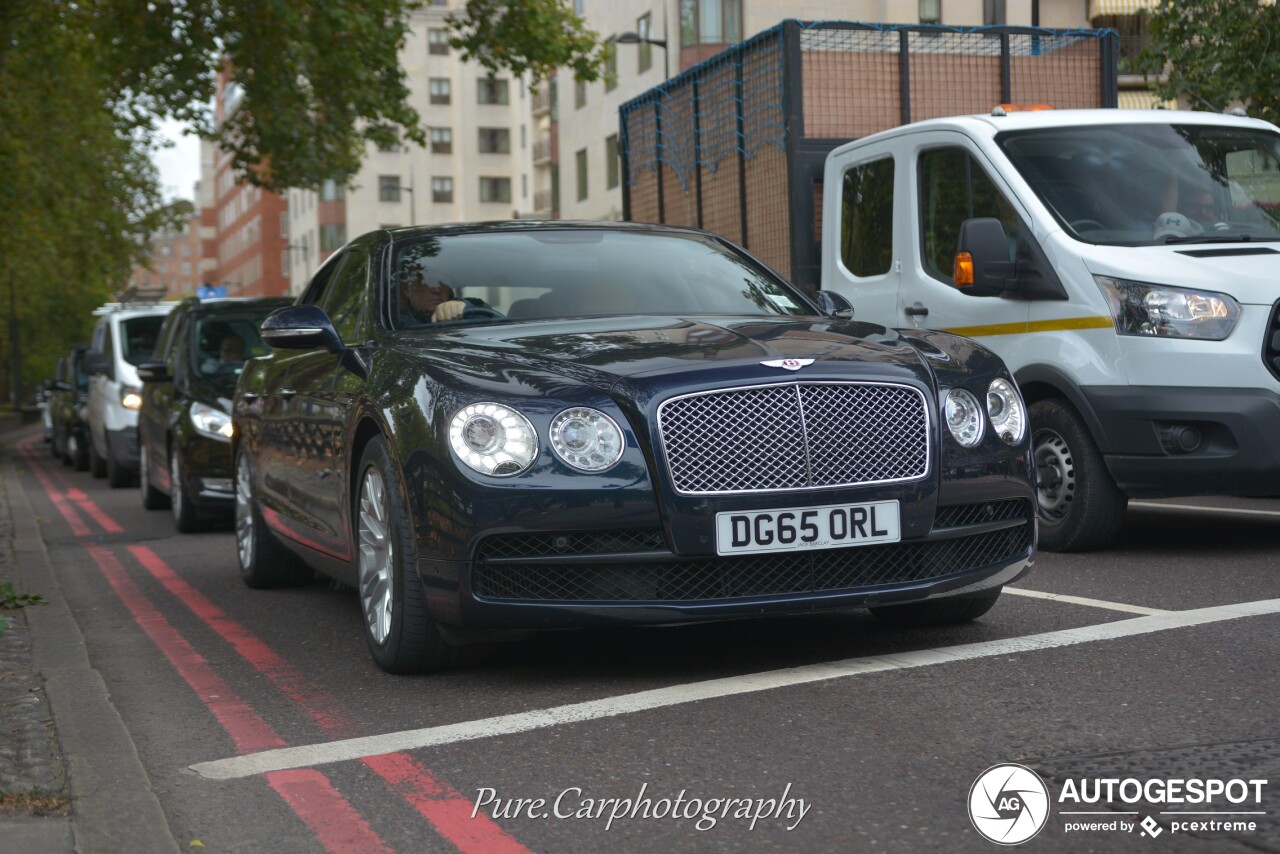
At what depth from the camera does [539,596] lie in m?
5.32

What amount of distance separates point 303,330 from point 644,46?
140 ft

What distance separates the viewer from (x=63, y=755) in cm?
479

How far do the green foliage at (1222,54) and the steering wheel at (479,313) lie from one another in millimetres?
11506

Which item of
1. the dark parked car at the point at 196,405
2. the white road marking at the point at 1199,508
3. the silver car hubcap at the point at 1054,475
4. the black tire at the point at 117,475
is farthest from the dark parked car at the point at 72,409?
the silver car hubcap at the point at 1054,475

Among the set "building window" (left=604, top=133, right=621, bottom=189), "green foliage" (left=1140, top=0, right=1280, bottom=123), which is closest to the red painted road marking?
"green foliage" (left=1140, top=0, right=1280, bottom=123)

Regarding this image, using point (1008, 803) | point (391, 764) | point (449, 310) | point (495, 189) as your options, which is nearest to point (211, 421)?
point (449, 310)

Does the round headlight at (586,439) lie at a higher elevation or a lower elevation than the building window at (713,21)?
lower

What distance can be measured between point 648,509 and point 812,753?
3.40 feet

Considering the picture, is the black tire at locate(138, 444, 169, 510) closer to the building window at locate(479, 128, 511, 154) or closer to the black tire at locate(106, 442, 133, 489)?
the black tire at locate(106, 442, 133, 489)

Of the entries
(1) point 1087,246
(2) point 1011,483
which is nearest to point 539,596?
(2) point 1011,483

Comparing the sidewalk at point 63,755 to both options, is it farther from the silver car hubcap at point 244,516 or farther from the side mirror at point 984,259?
the side mirror at point 984,259

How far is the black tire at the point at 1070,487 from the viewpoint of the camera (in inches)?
324

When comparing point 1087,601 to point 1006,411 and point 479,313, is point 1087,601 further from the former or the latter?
point 479,313

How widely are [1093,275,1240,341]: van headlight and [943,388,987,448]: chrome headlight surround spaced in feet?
8.29
